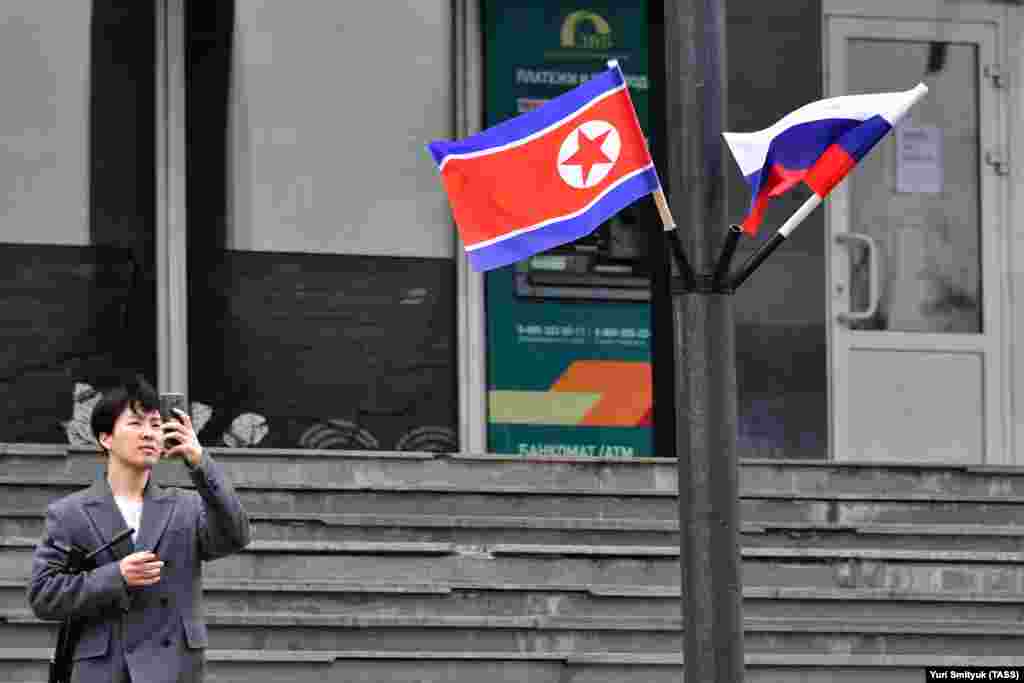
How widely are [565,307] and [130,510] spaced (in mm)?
5854

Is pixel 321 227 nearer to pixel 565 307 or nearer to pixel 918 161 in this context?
pixel 565 307

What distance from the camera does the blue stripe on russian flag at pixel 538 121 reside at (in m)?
7.51

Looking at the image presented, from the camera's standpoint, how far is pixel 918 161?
1316 cm

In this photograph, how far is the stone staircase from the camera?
977 centimetres

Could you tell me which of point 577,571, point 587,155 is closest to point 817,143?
point 587,155

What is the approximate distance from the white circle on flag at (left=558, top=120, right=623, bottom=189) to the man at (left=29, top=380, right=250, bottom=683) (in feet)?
4.69

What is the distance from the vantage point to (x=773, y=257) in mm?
12742

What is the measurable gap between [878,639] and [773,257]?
2.91m

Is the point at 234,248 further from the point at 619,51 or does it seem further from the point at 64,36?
the point at 619,51

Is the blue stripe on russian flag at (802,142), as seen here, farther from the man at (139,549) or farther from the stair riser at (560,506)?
the stair riser at (560,506)

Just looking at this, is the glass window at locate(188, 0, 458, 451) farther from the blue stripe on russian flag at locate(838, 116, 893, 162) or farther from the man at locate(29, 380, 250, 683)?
the man at locate(29, 380, 250, 683)

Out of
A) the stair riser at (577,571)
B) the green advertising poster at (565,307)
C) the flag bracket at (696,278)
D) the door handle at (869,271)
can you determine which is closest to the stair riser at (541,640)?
the stair riser at (577,571)

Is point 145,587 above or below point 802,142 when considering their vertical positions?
below

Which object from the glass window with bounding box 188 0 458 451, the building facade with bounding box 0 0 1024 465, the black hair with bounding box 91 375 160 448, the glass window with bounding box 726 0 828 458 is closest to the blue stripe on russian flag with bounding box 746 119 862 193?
the black hair with bounding box 91 375 160 448
